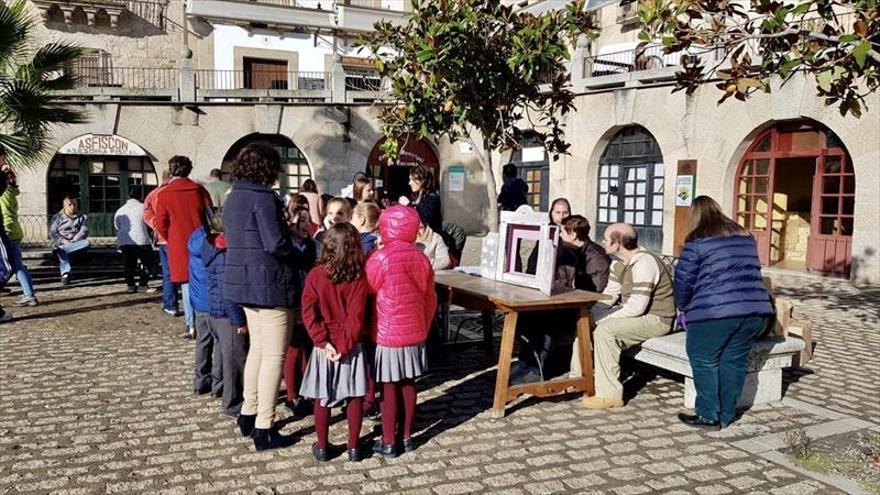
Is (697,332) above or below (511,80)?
below

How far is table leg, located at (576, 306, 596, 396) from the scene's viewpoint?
5.19 m

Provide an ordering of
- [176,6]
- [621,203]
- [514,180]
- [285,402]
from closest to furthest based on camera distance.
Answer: [285,402] → [514,180] → [621,203] → [176,6]

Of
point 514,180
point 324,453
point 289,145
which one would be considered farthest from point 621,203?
point 324,453

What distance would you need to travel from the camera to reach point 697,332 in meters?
4.80

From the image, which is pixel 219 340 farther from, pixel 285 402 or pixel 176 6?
pixel 176 6

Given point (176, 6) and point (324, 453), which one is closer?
point (324, 453)

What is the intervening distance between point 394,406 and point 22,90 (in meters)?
9.40

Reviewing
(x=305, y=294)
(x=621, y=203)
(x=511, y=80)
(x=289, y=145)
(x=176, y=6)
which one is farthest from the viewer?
(x=176, y=6)

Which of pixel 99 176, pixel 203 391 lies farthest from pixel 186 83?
pixel 203 391

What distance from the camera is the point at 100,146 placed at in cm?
1873

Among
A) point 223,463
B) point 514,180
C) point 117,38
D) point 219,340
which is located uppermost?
point 117,38

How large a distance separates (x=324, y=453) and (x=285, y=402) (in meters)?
1.22

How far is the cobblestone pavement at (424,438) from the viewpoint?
394 cm

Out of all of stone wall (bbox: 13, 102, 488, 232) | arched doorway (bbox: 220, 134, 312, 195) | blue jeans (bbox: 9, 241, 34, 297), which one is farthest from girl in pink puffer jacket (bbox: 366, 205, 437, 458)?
arched doorway (bbox: 220, 134, 312, 195)
